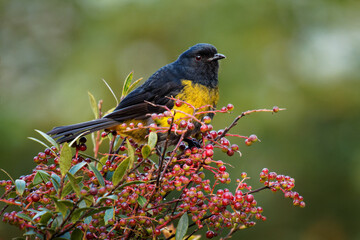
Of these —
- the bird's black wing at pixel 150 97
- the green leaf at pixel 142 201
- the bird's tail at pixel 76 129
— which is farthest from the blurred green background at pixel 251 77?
the green leaf at pixel 142 201

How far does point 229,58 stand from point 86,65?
1.40 m

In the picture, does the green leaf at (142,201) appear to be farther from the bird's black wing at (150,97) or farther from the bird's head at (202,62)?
the bird's head at (202,62)

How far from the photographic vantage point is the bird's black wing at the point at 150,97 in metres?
2.92

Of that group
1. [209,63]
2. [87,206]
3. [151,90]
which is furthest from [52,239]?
[209,63]

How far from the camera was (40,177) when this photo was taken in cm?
151

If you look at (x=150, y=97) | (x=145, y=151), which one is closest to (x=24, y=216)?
(x=145, y=151)

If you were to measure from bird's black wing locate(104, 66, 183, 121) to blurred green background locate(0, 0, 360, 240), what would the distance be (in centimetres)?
109

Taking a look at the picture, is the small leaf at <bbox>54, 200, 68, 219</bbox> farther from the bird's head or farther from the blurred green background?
the blurred green background

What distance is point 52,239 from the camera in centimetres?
135

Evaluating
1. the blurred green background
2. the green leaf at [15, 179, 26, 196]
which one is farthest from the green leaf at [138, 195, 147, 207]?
the blurred green background

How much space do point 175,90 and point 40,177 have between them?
176cm

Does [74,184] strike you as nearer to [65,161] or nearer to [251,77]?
[65,161]

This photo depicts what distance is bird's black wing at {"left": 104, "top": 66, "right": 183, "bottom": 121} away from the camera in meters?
2.92

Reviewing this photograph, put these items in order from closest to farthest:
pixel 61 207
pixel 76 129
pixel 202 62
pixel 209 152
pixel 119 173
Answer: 1. pixel 61 207
2. pixel 119 173
3. pixel 209 152
4. pixel 76 129
5. pixel 202 62
